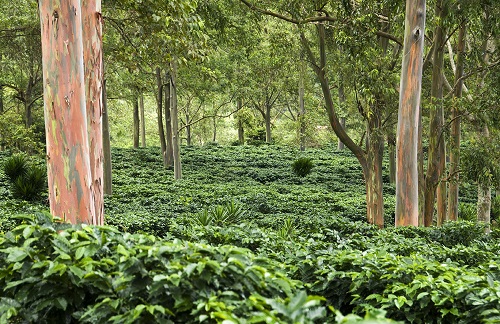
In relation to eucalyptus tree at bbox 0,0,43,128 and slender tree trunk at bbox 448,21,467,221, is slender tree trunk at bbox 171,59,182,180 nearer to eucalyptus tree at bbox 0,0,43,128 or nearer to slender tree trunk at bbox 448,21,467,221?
eucalyptus tree at bbox 0,0,43,128

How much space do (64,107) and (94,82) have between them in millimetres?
1215

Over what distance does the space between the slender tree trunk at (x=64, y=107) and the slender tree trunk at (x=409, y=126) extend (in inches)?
250

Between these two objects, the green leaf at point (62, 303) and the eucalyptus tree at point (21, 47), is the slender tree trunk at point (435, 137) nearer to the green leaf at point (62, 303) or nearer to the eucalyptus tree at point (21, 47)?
the green leaf at point (62, 303)

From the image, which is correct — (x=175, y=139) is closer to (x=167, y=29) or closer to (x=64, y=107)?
(x=167, y=29)

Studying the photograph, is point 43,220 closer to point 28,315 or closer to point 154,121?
point 28,315

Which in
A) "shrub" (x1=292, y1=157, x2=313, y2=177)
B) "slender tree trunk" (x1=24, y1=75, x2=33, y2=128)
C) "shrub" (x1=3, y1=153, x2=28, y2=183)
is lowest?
"shrub" (x1=292, y1=157, x2=313, y2=177)

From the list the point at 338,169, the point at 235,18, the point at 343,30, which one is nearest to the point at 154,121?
the point at 338,169

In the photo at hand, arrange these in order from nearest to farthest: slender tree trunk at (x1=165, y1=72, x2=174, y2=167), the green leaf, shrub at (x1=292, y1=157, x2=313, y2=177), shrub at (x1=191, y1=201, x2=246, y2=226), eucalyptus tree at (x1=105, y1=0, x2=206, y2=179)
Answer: the green leaf, shrub at (x1=191, y1=201, x2=246, y2=226), eucalyptus tree at (x1=105, y1=0, x2=206, y2=179), slender tree trunk at (x1=165, y1=72, x2=174, y2=167), shrub at (x1=292, y1=157, x2=313, y2=177)

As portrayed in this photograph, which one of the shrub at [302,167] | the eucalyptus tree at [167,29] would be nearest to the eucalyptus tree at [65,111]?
the eucalyptus tree at [167,29]

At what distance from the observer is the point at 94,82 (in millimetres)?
6402

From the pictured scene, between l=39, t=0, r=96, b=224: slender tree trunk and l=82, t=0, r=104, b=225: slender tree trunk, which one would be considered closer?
l=39, t=0, r=96, b=224: slender tree trunk

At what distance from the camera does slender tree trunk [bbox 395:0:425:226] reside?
362 inches

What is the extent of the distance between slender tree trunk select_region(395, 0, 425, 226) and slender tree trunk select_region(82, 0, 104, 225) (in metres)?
5.86

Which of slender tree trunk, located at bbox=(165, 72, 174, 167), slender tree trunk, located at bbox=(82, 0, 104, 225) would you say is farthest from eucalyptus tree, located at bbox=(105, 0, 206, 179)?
slender tree trunk, located at bbox=(165, 72, 174, 167)
